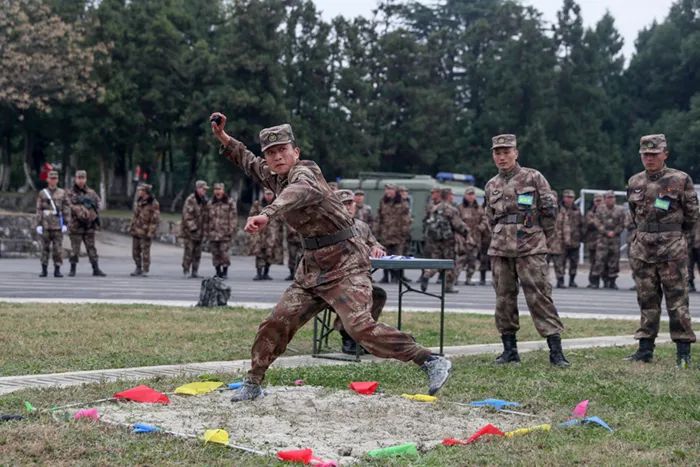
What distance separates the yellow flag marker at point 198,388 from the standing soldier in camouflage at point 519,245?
3122mm

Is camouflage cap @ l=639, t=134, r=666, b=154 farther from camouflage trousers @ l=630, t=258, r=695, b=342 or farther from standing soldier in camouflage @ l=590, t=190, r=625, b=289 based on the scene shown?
standing soldier in camouflage @ l=590, t=190, r=625, b=289

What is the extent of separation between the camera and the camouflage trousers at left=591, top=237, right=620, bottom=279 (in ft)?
84.6

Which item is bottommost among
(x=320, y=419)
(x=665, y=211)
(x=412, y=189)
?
(x=320, y=419)

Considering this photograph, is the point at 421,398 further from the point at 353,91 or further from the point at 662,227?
the point at 353,91

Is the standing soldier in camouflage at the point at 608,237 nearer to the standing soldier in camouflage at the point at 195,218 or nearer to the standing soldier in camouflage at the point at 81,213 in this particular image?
the standing soldier in camouflage at the point at 195,218

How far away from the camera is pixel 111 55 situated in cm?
4881

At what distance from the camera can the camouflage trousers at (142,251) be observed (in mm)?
24938

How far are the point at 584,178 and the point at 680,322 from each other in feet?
140

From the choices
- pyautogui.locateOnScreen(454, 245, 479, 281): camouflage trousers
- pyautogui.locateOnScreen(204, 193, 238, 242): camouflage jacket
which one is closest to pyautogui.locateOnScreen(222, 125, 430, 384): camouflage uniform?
pyautogui.locateOnScreen(204, 193, 238, 242): camouflage jacket

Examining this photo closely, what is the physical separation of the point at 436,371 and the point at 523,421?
2.68 feet

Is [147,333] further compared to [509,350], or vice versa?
[147,333]

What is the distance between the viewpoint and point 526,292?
1079cm

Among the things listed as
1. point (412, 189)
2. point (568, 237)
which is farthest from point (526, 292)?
point (412, 189)

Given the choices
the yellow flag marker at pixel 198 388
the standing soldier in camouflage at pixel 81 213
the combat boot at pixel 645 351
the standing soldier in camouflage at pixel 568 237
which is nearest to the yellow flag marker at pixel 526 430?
the yellow flag marker at pixel 198 388
